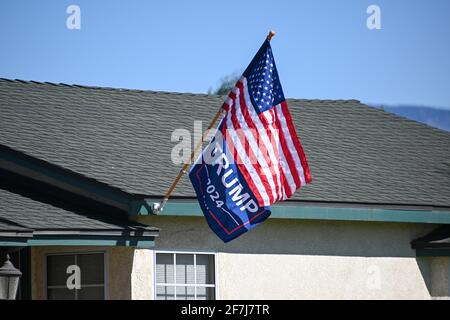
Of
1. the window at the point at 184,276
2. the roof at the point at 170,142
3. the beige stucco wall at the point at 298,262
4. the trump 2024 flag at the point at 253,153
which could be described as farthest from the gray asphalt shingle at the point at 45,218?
the trump 2024 flag at the point at 253,153

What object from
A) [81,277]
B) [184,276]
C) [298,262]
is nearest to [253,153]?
[184,276]

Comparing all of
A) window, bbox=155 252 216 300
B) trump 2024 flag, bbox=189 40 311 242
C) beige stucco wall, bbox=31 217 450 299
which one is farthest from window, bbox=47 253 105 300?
trump 2024 flag, bbox=189 40 311 242

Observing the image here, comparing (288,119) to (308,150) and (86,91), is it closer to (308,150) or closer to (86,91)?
(308,150)

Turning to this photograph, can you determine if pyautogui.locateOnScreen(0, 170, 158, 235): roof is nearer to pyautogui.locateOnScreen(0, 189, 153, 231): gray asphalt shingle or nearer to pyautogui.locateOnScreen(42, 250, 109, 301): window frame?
pyautogui.locateOnScreen(0, 189, 153, 231): gray asphalt shingle

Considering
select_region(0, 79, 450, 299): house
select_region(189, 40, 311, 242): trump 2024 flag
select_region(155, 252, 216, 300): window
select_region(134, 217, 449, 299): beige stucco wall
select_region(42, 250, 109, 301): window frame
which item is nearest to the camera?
select_region(189, 40, 311, 242): trump 2024 flag

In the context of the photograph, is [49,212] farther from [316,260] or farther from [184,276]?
[316,260]

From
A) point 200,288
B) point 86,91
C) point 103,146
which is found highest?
point 86,91

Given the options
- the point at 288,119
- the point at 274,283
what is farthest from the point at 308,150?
the point at 288,119

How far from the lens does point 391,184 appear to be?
18.2 metres

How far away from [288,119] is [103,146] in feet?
12.9

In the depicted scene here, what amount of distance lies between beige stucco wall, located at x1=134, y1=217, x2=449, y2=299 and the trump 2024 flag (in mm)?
1722

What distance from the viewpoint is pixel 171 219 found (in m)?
16.1

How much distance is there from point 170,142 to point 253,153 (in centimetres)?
387

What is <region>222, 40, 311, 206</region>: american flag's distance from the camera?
47.5 feet
